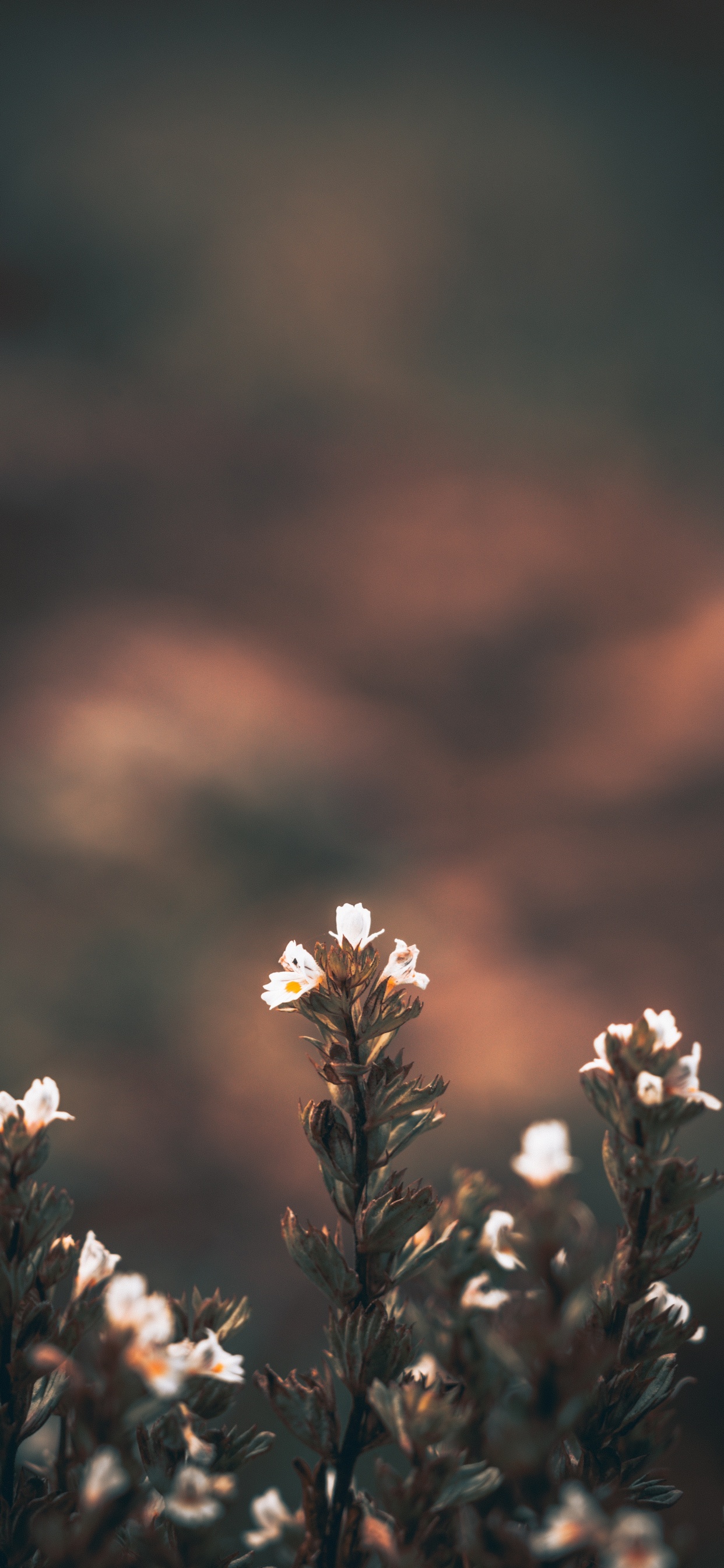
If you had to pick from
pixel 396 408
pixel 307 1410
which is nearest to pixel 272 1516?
pixel 307 1410

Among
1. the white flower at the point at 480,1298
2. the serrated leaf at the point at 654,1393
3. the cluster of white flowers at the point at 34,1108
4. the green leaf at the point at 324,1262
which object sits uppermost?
the cluster of white flowers at the point at 34,1108

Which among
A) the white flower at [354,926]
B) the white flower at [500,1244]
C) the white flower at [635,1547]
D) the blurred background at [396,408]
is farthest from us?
the blurred background at [396,408]

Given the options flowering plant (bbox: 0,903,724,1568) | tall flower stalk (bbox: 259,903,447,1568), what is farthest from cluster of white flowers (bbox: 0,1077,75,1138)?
tall flower stalk (bbox: 259,903,447,1568)

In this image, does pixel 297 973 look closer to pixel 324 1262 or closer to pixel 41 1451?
pixel 324 1262

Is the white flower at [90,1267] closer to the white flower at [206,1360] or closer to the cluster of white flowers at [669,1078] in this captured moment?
A: the white flower at [206,1360]

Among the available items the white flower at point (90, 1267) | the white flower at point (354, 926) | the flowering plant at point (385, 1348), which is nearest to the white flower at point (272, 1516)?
the flowering plant at point (385, 1348)

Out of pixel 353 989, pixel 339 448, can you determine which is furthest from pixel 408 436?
pixel 353 989

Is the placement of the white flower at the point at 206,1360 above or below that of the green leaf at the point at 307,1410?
above

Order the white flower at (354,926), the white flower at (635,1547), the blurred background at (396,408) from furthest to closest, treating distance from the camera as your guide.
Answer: the blurred background at (396,408), the white flower at (354,926), the white flower at (635,1547)
